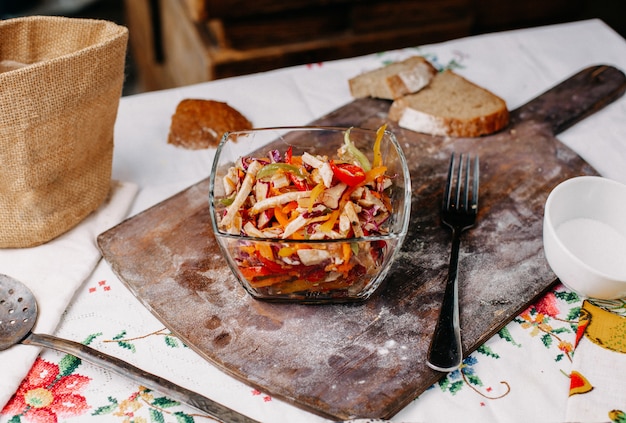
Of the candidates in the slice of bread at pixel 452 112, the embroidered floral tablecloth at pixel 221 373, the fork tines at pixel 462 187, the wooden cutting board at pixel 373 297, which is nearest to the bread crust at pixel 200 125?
the embroidered floral tablecloth at pixel 221 373

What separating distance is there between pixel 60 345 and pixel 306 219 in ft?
1.72

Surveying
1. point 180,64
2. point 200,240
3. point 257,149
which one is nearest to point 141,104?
point 257,149

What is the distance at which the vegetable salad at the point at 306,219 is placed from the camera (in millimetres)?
1178

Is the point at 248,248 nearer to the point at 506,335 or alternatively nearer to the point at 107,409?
the point at 107,409

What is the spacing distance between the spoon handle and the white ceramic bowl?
27.5 inches

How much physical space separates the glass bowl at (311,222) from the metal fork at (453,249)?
6.0 inches

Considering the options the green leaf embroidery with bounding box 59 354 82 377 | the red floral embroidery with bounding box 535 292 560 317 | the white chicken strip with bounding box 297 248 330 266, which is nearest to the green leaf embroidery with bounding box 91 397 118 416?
the green leaf embroidery with bounding box 59 354 82 377

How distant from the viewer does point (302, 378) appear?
45.6 inches

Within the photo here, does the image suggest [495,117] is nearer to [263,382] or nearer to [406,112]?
[406,112]

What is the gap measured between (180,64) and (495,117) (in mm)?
2005

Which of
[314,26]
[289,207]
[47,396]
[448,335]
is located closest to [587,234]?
[448,335]

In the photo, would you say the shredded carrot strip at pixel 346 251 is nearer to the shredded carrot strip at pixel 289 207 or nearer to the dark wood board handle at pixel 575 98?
the shredded carrot strip at pixel 289 207

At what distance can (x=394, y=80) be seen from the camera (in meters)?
1.88

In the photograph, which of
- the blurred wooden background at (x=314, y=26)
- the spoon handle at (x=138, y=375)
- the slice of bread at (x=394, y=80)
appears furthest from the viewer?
the blurred wooden background at (x=314, y=26)
